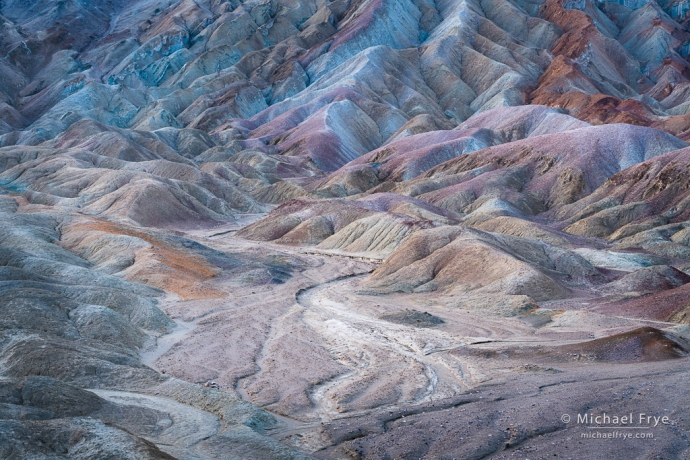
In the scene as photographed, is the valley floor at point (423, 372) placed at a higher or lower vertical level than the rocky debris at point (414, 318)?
higher

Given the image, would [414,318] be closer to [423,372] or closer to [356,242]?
[423,372]

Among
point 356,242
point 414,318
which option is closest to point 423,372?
point 414,318

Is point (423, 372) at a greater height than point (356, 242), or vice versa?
point (423, 372)

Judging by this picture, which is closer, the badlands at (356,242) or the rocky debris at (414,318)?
the badlands at (356,242)

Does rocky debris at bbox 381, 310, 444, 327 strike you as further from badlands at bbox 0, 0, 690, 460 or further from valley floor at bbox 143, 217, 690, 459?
badlands at bbox 0, 0, 690, 460

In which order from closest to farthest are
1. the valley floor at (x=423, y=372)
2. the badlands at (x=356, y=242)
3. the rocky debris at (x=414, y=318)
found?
the valley floor at (x=423, y=372) < the badlands at (x=356, y=242) < the rocky debris at (x=414, y=318)

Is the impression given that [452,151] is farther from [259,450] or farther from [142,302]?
[259,450]

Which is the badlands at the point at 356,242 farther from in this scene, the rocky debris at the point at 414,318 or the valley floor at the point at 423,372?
the rocky debris at the point at 414,318

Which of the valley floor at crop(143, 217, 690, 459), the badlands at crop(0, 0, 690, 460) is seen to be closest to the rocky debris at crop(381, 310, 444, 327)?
the valley floor at crop(143, 217, 690, 459)

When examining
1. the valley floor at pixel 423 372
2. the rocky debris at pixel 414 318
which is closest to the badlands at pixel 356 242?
the valley floor at pixel 423 372
